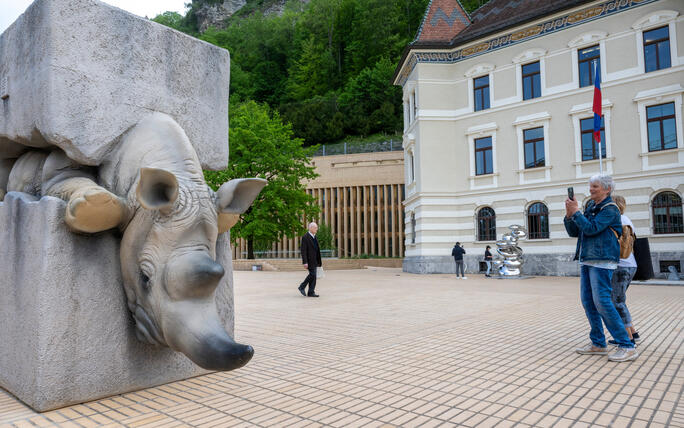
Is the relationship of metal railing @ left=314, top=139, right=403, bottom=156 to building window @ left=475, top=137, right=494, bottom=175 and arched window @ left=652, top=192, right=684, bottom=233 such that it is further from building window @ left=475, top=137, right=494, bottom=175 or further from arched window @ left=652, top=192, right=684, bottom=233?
arched window @ left=652, top=192, right=684, bottom=233

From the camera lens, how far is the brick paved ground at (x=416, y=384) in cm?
328

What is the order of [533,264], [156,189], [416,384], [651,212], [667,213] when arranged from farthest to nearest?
[533,264] → [651,212] → [667,213] → [416,384] → [156,189]

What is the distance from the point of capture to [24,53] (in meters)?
3.84

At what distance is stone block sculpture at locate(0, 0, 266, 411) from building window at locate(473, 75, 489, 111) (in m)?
24.2

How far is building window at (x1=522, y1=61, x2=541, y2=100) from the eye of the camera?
24.5 meters

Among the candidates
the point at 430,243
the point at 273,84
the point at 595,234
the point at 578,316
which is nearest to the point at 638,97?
the point at 430,243

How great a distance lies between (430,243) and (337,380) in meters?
22.4

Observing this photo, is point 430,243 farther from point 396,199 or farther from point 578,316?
point 396,199

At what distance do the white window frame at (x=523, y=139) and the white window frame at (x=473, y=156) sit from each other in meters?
1.18

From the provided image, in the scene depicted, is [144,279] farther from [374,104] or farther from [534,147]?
[374,104]

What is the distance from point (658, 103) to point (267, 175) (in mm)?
20859

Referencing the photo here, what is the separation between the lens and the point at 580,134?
2303 centimetres

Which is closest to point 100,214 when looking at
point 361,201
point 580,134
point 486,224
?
point 580,134

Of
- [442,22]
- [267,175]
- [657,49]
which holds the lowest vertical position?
[267,175]
